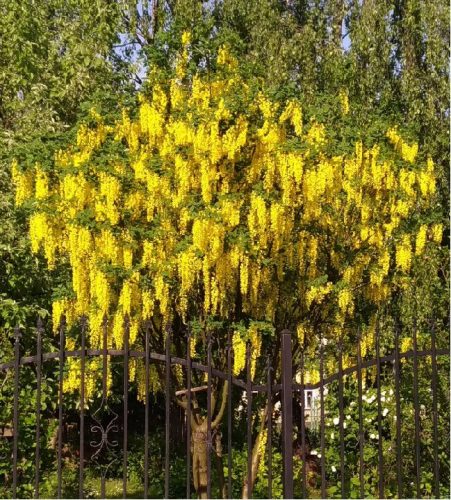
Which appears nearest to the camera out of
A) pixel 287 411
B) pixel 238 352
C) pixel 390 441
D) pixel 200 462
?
pixel 287 411

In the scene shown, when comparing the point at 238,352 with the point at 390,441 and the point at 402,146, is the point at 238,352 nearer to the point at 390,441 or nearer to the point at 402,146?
the point at 390,441

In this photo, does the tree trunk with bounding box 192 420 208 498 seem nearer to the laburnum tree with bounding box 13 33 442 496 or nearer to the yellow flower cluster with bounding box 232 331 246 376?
the laburnum tree with bounding box 13 33 442 496

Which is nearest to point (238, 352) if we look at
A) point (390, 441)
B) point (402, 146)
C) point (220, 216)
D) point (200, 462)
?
point (220, 216)

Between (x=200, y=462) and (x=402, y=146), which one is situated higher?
(x=402, y=146)

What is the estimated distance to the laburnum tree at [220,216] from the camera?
826 cm

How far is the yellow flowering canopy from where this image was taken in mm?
8250

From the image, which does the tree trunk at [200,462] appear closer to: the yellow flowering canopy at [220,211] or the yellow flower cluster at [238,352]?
the yellow flower cluster at [238,352]

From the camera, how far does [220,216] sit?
26.1 ft

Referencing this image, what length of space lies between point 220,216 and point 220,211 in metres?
0.10

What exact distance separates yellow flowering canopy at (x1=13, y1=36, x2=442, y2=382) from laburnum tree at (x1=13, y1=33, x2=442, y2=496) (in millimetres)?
19

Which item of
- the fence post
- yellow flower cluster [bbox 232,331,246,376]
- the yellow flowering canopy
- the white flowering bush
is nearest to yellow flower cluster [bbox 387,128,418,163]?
the yellow flowering canopy

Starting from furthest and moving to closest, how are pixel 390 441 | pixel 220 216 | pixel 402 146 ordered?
pixel 390 441 → pixel 402 146 → pixel 220 216

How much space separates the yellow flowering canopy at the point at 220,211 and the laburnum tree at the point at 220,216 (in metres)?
0.02

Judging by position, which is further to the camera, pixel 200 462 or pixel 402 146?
pixel 402 146
